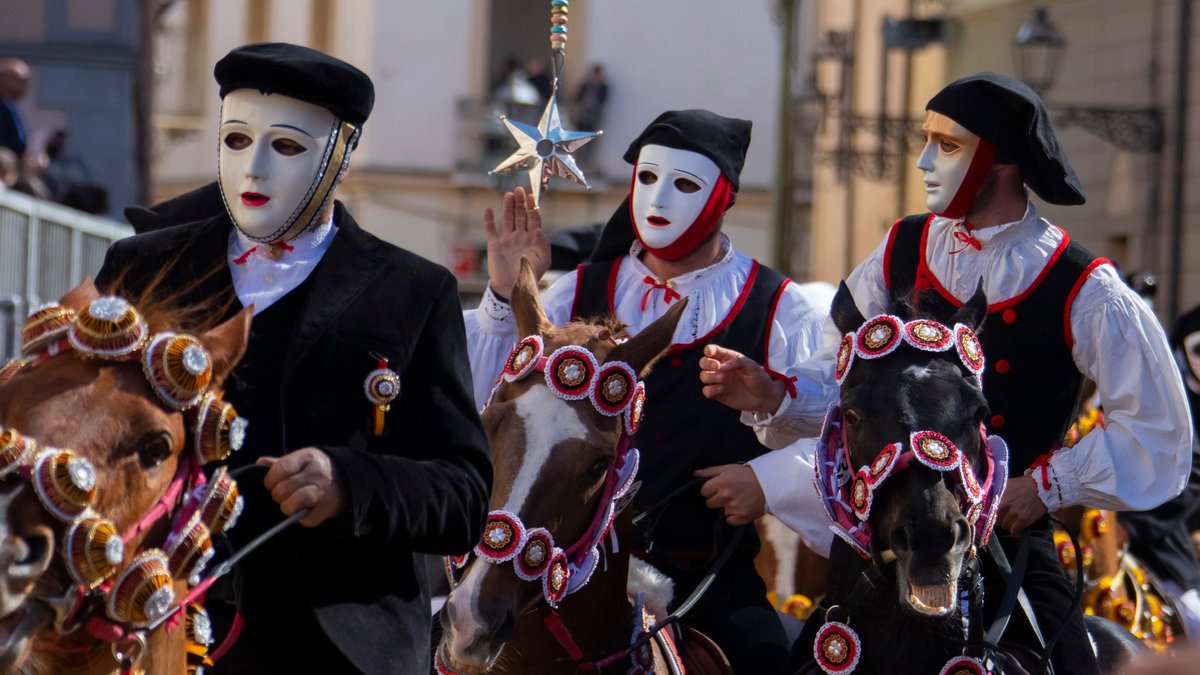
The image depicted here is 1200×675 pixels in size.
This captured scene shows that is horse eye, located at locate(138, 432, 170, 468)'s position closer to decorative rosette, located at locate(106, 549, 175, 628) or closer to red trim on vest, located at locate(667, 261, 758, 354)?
decorative rosette, located at locate(106, 549, 175, 628)

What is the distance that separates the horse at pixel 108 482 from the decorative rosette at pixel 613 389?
1496 millimetres

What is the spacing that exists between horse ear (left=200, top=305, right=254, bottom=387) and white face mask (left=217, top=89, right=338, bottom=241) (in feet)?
1.82

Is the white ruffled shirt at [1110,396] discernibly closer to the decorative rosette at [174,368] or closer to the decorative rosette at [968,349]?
the decorative rosette at [968,349]

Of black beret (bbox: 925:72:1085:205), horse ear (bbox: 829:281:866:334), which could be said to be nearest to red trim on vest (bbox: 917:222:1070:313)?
black beret (bbox: 925:72:1085:205)

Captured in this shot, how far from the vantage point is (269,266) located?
181 inches

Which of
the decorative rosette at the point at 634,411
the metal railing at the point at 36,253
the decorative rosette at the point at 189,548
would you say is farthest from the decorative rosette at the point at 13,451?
the metal railing at the point at 36,253

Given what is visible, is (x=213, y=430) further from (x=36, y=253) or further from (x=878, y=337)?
(x=36, y=253)

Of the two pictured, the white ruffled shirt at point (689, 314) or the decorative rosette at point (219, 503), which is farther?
the white ruffled shirt at point (689, 314)

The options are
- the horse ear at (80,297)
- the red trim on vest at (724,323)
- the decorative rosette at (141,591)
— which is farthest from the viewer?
the red trim on vest at (724,323)

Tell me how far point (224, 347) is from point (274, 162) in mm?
655

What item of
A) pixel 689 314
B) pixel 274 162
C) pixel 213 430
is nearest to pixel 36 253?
pixel 689 314

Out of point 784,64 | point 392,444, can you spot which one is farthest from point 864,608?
point 784,64

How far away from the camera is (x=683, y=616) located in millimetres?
6152

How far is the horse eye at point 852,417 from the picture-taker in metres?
5.32
